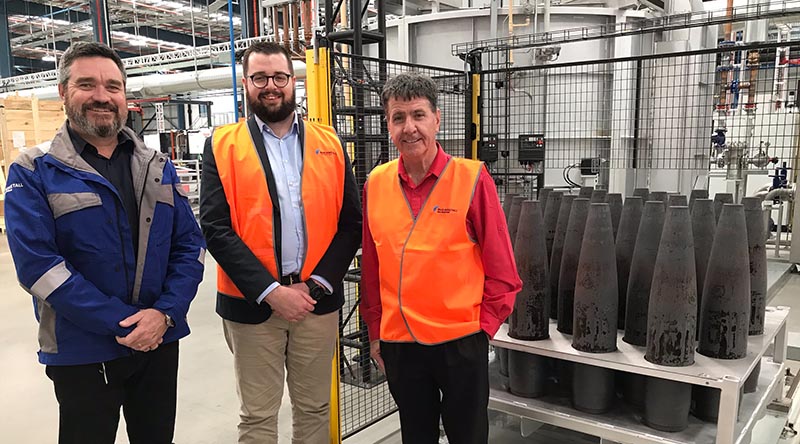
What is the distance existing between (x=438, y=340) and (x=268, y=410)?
0.74 metres

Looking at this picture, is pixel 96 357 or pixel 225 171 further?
pixel 225 171

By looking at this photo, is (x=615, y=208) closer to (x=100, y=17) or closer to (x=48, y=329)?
(x=48, y=329)

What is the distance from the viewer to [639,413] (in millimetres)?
2086

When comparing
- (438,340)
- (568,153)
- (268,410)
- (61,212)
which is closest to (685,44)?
(568,153)

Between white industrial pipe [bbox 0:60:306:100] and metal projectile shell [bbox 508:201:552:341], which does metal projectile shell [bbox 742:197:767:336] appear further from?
white industrial pipe [bbox 0:60:306:100]

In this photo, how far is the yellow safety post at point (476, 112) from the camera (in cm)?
326

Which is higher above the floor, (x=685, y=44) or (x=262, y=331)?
(x=685, y=44)

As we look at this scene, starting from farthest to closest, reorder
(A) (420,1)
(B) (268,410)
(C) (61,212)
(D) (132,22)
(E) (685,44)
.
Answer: (D) (132,22) < (A) (420,1) < (E) (685,44) < (B) (268,410) < (C) (61,212)

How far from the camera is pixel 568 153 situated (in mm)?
5348

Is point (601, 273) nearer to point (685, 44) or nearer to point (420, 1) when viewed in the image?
point (685, 44)

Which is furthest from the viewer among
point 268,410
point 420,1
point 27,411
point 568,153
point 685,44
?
point 420,1

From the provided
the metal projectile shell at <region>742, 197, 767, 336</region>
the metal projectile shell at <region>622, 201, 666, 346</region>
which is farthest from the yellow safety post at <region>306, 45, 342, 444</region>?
the metal projectile shell at <region>742, 197, 767, 336</region>

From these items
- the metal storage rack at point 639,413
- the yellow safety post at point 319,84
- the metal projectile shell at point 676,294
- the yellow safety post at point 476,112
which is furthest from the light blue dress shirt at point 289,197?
the yellow safety post at point 476,112

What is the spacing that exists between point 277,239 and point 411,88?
2.28 feet
